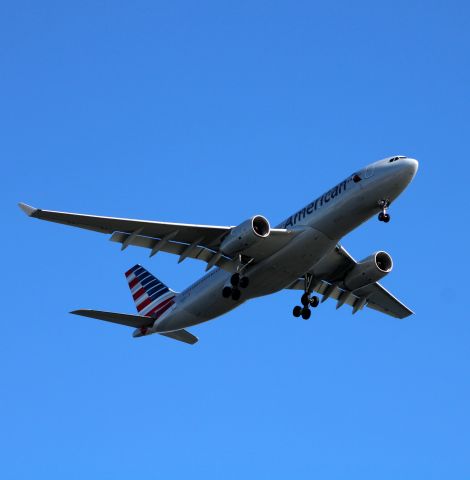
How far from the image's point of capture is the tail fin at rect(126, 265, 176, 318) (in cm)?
4503

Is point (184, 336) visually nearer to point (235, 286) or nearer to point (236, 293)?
point (236, 293)

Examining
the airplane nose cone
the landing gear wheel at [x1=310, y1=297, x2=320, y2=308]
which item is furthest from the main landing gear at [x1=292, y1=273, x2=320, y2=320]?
the airplane nose cone

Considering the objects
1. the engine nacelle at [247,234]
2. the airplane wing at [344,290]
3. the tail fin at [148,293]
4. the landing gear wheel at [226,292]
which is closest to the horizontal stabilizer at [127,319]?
the tail fin at [148,293]

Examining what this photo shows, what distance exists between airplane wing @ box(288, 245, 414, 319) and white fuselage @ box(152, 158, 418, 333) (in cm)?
360

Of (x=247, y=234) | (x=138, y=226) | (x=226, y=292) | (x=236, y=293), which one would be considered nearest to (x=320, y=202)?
(x=247, y=234)

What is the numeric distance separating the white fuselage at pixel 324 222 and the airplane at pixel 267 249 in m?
0.04

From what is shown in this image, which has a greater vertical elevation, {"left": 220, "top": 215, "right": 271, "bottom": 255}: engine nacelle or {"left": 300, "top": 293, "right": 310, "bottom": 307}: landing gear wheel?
{"left": 300, "top": 293, "right": 310, "bottom": 307}: landing gear wheel

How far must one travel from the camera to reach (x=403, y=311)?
47.3 meters

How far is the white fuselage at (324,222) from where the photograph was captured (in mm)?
36781

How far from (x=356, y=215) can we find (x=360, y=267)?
18.4ft

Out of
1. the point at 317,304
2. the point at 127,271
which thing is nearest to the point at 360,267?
the point at 317,304

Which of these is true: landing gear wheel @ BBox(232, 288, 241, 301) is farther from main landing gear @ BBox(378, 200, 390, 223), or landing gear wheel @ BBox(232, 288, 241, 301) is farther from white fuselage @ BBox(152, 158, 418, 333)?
main landing gear @ BBox(378, 200, 390, 223)

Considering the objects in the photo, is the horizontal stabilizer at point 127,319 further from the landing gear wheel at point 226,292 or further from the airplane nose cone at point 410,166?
the airplane nose cone at point 410,166

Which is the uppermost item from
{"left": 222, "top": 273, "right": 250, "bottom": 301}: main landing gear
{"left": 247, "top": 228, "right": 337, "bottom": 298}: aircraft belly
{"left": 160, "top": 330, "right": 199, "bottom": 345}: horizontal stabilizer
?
{"left": 160, "top": 330, "right": 199, "bottom": 345}: horizontal stabilizer
